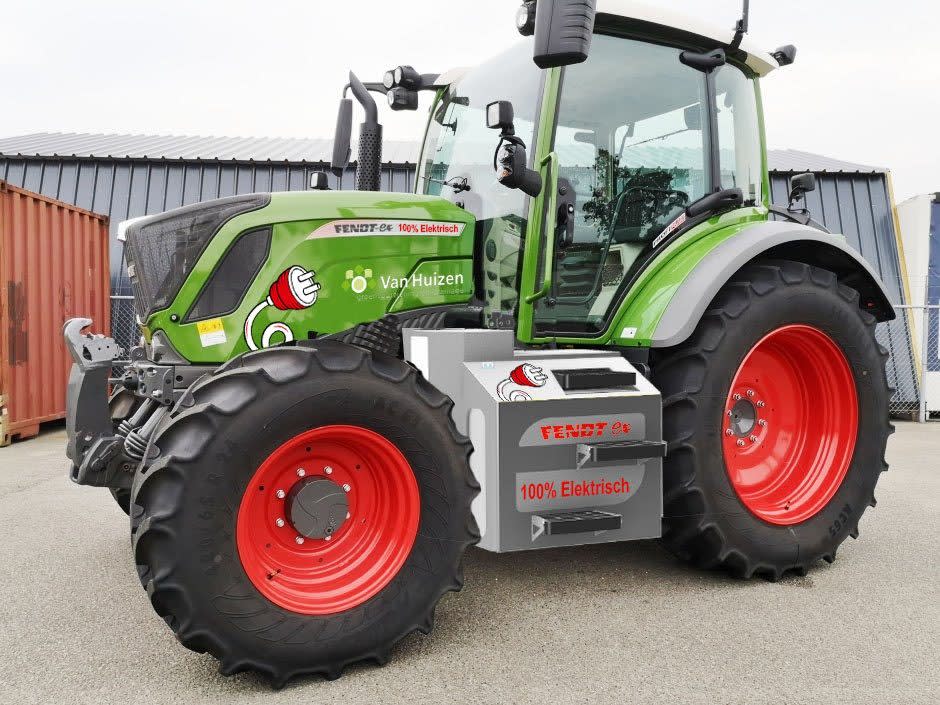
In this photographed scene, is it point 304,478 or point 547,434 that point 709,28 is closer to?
point 547,434

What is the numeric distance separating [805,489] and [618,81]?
7.08 ft

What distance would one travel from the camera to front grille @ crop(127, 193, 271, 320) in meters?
3.08

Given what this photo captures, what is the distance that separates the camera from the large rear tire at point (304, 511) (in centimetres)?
236

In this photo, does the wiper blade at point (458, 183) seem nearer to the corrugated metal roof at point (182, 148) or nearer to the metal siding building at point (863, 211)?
the corrugated metal roof at point (182, 148)

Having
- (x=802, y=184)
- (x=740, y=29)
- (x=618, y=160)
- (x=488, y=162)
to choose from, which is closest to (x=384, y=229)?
(x=488, y=162)

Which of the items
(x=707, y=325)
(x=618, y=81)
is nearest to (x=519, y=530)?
(x=707, y=325)

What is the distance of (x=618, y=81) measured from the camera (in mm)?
3592

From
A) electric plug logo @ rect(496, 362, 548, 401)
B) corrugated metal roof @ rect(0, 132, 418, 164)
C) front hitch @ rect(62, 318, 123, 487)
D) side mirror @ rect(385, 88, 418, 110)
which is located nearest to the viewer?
electric plug logo @ rect(496, 362, 548, 401)

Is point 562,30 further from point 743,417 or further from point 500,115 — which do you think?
point 743,417

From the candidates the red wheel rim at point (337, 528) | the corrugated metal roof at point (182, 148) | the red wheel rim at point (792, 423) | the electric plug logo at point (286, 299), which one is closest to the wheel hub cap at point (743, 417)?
the red wheel rim at point (792, 423)

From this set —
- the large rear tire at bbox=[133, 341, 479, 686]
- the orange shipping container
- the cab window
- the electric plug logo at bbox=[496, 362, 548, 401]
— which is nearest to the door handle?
the cab window

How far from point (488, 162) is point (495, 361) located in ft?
3.69

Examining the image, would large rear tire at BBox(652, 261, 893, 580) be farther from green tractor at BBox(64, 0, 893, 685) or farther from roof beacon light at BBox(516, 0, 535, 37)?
roof beacon light at BBox(516, 0, 535, 37)

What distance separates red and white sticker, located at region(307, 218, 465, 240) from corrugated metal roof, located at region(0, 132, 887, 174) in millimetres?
7929
